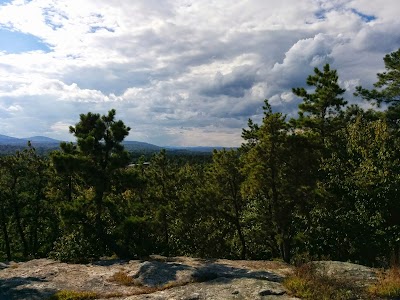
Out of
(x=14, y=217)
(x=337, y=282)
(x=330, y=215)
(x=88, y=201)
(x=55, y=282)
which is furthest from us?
(x=14, y=217)

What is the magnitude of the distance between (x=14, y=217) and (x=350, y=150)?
37265 millimetres

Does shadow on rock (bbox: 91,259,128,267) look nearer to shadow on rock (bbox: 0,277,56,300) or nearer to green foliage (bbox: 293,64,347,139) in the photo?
shadow on rock (bbox: 0,277,56,300)

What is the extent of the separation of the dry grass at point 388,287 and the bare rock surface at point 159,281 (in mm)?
1253

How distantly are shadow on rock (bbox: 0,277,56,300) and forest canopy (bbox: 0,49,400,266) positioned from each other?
5.76 m

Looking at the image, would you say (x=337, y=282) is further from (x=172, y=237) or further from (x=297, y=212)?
(x=172, y=237)

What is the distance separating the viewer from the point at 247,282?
1369cm

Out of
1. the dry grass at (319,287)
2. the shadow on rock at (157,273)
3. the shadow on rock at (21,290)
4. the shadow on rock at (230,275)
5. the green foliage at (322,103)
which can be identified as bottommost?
the shadow on rock at (21,290)

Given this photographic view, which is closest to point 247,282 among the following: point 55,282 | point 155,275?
point 155,275

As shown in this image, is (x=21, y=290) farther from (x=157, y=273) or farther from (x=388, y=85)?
(x=388, y=85)

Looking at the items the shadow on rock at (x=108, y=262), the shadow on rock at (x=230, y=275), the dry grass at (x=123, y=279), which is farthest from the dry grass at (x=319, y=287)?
the shadow on rock at (x=108, y=262)

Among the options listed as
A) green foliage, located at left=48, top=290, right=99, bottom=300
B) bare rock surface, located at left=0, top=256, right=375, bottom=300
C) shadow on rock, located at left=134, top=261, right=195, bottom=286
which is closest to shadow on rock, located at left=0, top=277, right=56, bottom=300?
bare rock surface, located at left=0, top=256, right=375, bottom=300

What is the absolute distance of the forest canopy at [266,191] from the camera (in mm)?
20734

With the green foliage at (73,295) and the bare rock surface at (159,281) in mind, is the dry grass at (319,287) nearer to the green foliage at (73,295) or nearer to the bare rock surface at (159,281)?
the bare rock surface at (159,281)

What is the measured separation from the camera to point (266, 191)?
2631cm
